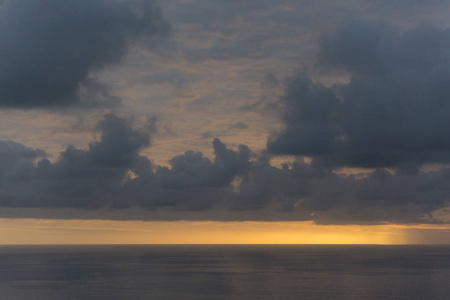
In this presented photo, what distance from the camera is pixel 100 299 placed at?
9988 cm

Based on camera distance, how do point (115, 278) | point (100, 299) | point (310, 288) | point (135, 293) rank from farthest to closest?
point (115, 278) < point (310, 288) < point (135, 293) < point (100, 299)

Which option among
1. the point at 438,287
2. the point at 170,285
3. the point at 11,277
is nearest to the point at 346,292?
the point at 438,287

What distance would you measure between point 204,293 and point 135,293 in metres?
14.2

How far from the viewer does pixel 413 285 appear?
414ft

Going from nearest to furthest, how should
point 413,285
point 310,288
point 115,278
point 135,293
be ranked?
1. point 135,293
2. point 310,288
3. point 413,285
4. point 115,278

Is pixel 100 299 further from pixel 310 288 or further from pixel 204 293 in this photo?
pixel 310 288

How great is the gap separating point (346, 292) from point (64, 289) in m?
62.3

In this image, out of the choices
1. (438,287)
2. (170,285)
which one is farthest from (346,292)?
(170,285)

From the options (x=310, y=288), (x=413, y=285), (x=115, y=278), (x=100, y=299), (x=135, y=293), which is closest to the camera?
(x=100, y=299)

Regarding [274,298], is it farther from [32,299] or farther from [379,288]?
[32,299]

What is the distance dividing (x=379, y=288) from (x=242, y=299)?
36532 millimetres

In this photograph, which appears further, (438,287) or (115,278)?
(115,278)

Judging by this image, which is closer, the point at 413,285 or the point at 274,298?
the point at 274,298

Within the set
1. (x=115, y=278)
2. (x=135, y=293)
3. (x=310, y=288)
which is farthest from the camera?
(x=115, y=278)
